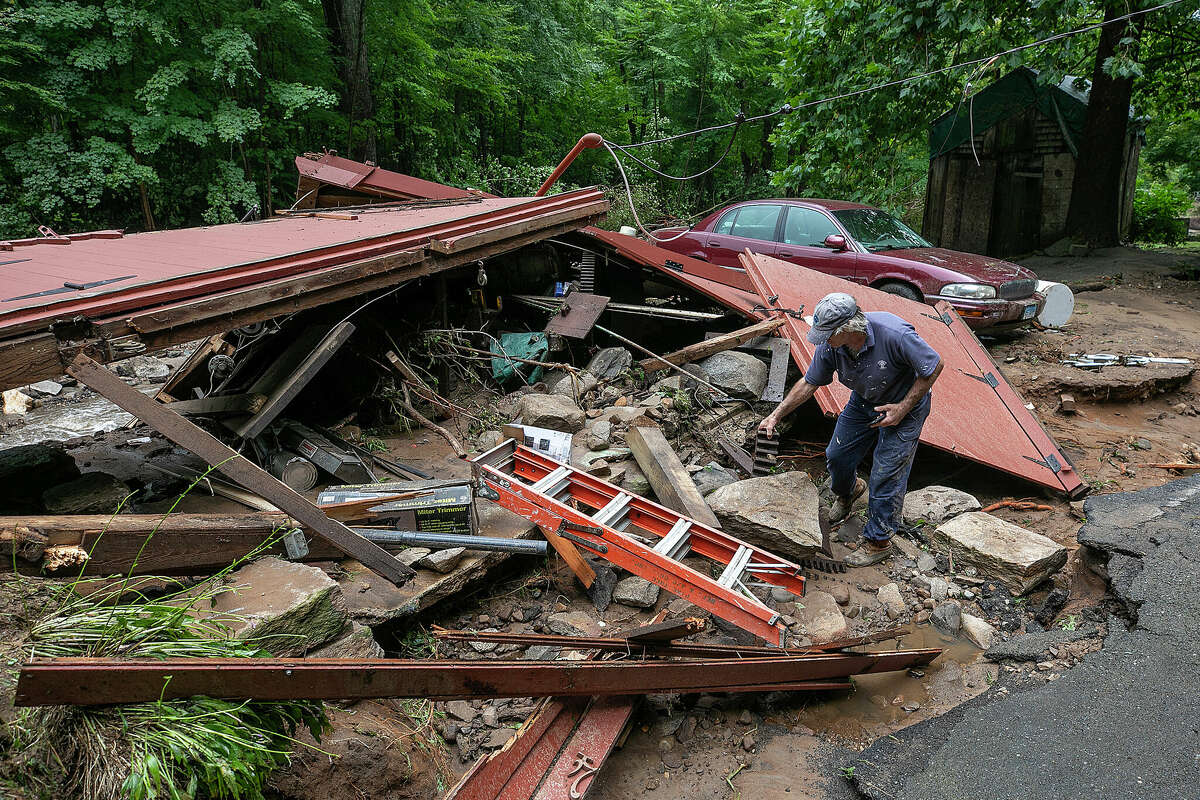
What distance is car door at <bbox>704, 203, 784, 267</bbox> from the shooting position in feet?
28.1

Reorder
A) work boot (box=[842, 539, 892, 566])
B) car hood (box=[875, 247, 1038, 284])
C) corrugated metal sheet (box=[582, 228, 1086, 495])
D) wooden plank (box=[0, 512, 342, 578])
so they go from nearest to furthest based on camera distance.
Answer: wooden plank (box=[0, 512, 342, 578]) → work boot (box=[842, 539, 892, 566]) → corrugated metal sheet (box=[582, 228, 1086, 495]) → car hood (box=[875, 247, 1038, 284])

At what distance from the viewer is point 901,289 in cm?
762

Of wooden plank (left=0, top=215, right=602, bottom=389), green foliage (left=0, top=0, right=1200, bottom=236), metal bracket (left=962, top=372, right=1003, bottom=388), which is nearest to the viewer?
wooden plank (left=0, top=215, right=602, bottom=389)

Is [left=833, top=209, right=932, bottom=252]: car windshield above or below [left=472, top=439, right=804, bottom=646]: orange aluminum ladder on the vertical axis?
above

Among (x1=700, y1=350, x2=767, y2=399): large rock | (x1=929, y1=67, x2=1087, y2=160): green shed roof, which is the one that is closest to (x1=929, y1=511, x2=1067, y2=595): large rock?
(x1=700, y1=350, x2=767, y2=399): large rock

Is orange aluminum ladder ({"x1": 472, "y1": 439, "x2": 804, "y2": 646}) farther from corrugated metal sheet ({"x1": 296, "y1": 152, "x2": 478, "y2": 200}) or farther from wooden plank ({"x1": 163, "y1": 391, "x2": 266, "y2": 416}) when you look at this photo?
corrugated metal sheet ({"x1": 296, "y1": 152, "x2": 478, "y2": 200})

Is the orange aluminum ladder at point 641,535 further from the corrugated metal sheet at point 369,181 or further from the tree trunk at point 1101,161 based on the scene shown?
the tree trunk at point 1101,161

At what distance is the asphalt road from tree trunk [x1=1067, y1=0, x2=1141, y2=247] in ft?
36.0

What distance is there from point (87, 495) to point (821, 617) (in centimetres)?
438

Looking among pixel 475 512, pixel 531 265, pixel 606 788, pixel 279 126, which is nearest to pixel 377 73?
pixel 279 126

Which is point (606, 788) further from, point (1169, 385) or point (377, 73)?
point (377, 73)

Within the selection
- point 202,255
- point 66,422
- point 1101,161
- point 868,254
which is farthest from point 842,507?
point 1101,161

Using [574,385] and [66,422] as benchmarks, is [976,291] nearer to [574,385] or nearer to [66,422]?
[574,385]

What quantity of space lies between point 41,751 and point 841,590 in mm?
3895
